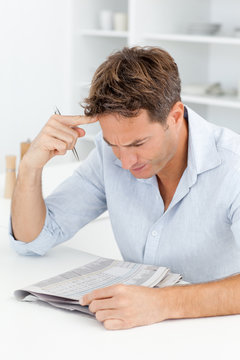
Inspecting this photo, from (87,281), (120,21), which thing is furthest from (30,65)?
(87,281)

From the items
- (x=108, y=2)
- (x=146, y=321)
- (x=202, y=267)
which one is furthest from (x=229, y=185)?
(x=108, y=2)

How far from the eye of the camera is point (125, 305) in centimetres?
136

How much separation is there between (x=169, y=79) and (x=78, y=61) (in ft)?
11.8

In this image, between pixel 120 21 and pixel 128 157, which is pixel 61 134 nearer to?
pixel 128 157

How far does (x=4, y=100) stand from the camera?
491 cm

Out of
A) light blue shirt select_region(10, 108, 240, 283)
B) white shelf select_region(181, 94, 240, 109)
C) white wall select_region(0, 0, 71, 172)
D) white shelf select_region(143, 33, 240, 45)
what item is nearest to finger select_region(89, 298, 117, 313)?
light blue shirt select_region(10, 108, 240, 283)

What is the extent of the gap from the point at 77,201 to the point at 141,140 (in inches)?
17.2

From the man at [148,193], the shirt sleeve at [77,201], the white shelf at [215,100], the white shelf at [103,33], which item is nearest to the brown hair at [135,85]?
the man at [148,193]

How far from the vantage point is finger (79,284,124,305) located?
138 cm

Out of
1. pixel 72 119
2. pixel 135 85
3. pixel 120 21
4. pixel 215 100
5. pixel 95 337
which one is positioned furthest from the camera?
pixel 120 21

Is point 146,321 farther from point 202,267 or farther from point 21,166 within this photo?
point 21,166

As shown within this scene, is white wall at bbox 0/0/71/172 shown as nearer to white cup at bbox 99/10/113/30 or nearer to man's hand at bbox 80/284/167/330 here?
white cup at bbox 99/10/113/30

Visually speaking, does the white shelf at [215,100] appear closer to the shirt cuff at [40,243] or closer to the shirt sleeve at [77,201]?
the shirt sleeve at [77,201]

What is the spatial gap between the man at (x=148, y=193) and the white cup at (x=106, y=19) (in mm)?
3211
